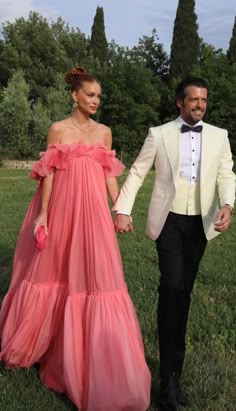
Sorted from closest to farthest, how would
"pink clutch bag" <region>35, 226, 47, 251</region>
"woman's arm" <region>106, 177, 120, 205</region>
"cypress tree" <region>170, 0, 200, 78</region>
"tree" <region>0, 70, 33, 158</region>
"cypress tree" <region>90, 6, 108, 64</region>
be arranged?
"pink clutch bag" <region>35, 226, 47, 251</region> < "woman's arm" <region>106, 177, 120, 205</region> < "tree" <region>0, 70, 33, 158</region> < "cypress tree" <region>170, 0, 200, 78</region> < "cypress tree" <region>90, 6, 108, 64</region>

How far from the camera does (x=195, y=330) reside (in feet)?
18.1

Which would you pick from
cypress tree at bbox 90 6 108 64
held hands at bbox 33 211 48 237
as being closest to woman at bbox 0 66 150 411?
held hands at bbox 33 211 48 237

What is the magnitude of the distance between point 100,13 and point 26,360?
4538 centimetres

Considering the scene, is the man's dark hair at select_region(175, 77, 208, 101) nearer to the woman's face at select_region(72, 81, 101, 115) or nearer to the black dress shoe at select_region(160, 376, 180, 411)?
the woman's face at select_region(72, 81, 101, 115)

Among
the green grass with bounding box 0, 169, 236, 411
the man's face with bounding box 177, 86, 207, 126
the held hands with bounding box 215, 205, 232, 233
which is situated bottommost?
the green grass with bounding box 0, 169, 236, 411

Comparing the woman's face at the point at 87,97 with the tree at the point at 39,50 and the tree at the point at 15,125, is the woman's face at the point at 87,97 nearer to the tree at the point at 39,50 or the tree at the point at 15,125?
the tree at the point at 15,125

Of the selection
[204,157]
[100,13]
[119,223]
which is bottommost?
[119,223]

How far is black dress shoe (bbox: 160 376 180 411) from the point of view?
3.93 m

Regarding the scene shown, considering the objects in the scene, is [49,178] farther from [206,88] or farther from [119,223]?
[206,88]

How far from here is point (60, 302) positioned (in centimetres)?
444

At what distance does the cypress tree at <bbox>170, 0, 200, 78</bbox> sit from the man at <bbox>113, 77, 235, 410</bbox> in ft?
132

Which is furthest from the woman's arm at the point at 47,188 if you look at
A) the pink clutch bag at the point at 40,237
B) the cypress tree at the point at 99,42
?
the cypress tree at the point at 99,42

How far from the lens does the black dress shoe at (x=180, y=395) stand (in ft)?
13.1

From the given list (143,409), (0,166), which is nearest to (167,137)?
(143,409)
